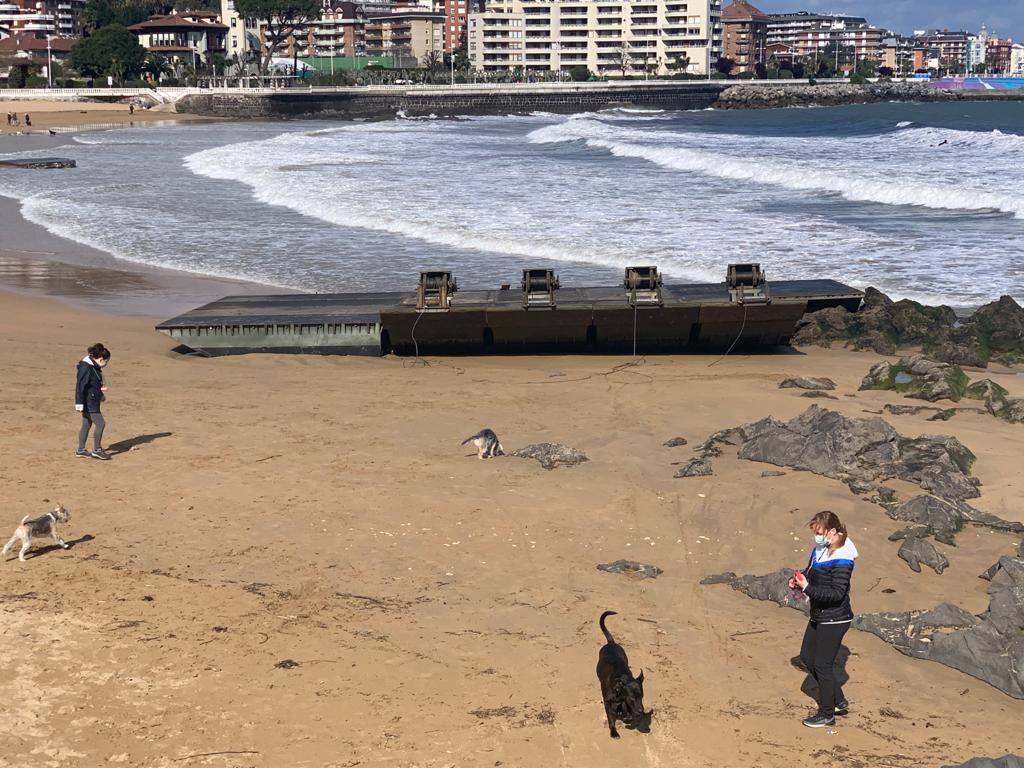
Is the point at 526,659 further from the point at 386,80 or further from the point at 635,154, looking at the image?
the point at 386,80

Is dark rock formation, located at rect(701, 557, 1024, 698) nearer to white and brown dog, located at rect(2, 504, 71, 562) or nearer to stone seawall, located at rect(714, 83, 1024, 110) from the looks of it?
white and brown dog, located at rect(2, 504, 71, 562)

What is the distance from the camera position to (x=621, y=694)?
22.5ft

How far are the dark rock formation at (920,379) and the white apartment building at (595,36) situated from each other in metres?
177

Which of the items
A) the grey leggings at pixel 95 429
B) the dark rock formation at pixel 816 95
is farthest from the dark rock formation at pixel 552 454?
the dark rock formation at pixel 816 95

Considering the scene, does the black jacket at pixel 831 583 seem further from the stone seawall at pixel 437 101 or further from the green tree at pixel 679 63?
the green tree at pixel 679 63

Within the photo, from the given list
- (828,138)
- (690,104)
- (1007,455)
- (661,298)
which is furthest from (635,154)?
(690,104)

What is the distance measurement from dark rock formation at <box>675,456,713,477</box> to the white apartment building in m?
181

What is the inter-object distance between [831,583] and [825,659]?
1.45ft

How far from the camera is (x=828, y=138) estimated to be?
2965 inches

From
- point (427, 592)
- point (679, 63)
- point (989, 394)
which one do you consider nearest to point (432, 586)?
point (427, 592)

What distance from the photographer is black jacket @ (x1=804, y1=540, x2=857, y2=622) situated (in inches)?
271

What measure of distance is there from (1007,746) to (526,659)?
2811 millimetres

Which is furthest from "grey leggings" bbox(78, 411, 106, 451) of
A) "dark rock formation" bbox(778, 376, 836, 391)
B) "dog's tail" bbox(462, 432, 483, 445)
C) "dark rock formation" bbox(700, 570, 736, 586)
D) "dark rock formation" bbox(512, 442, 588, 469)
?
"dark rock formation" bbox(778, 376, 836, 391)

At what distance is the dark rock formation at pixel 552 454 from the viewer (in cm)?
1187
